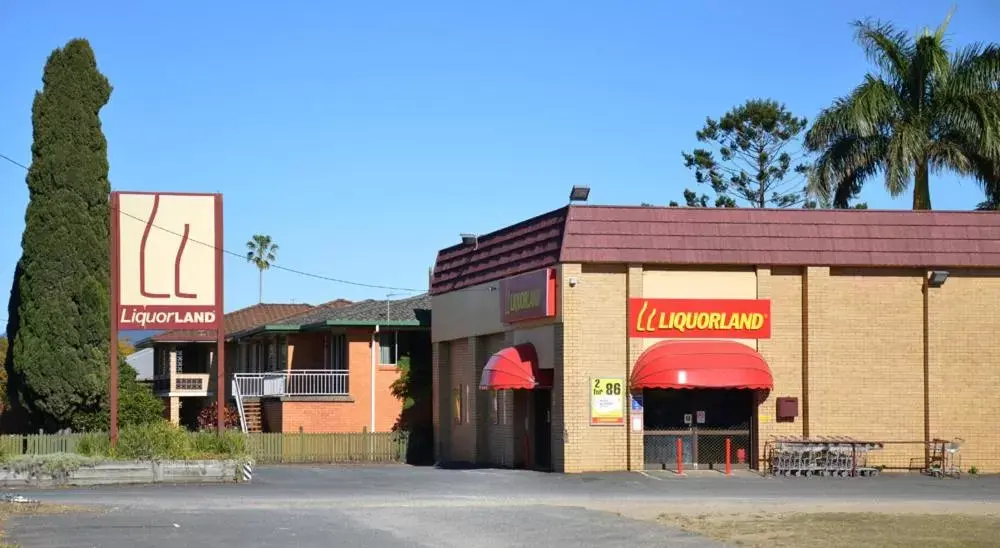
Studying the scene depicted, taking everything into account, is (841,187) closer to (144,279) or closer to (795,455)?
(795,455)

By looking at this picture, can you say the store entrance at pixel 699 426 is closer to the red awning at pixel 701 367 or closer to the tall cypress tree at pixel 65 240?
the red awning at pixel 701 367

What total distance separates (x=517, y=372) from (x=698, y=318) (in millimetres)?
5042

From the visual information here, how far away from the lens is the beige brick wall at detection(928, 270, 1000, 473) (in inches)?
1430

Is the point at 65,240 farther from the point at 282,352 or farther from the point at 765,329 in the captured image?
the point at 765,329

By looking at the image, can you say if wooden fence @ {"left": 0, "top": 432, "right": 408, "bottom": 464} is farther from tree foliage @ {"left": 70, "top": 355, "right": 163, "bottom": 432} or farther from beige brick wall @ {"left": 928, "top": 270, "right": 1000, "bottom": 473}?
beige brick wall @ {"left": 928, "top": 270, "right": 1000, "bottom": 473}

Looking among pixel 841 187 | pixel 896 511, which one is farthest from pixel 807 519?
pixel 841 187

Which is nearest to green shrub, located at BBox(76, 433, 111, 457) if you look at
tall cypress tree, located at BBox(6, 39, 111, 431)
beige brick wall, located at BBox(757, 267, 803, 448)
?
tall cypress tree, located at BBox(6, 39, 111, 431)

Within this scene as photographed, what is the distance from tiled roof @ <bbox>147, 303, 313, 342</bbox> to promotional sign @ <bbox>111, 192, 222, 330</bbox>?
28.3m

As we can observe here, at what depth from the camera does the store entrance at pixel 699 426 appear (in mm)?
35875

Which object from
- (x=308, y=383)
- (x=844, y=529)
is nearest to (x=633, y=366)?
(x=844, y=529)

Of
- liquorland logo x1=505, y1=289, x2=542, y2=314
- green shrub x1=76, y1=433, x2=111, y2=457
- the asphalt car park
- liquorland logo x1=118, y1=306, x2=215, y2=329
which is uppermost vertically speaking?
liquorland logo x1=505, y1=289, x2=542, y2=314

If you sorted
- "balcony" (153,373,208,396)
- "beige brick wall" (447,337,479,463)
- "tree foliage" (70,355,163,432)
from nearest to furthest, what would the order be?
"beige brick wall" (447,337,479,463) < "tree foliage" (70,355,163,432) < "balcony" (153,373,208,396)

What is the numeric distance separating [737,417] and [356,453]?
575 inches

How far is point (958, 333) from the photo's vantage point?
3650cm
